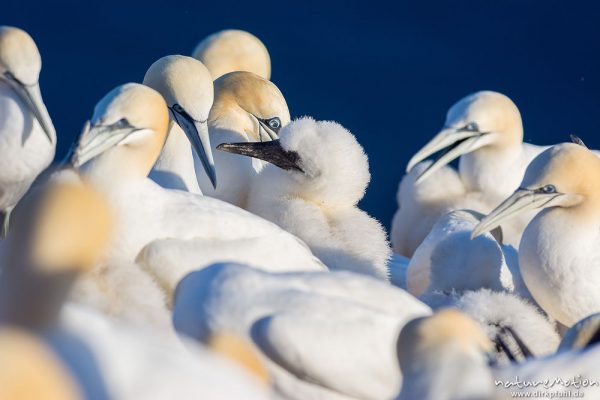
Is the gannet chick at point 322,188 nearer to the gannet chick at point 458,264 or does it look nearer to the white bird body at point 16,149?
the gannet chick at point 458,264

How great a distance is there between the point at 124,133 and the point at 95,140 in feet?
0.38

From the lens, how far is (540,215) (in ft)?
17.2

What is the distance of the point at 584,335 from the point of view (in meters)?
4.11

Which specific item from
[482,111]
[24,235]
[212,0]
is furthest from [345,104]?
[24,235]

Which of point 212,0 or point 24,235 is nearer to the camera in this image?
point 24,235

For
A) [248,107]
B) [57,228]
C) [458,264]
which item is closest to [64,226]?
[57,228]

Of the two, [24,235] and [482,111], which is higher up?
[24,235]

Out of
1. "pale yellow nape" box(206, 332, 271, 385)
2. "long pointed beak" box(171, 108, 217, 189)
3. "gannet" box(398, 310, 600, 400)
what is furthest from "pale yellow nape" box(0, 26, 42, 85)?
"gannet" box(398, 310, 600, 400)

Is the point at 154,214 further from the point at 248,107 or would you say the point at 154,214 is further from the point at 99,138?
the point at 248,107

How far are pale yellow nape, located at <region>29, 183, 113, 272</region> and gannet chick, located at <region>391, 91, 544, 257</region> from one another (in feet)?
10.8

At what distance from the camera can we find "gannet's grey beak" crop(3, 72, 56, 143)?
18.5ft

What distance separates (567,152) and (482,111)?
1.24 metres

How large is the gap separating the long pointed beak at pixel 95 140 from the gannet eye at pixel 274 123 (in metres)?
1.67

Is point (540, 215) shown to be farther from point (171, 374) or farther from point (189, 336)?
point (171, 374)
